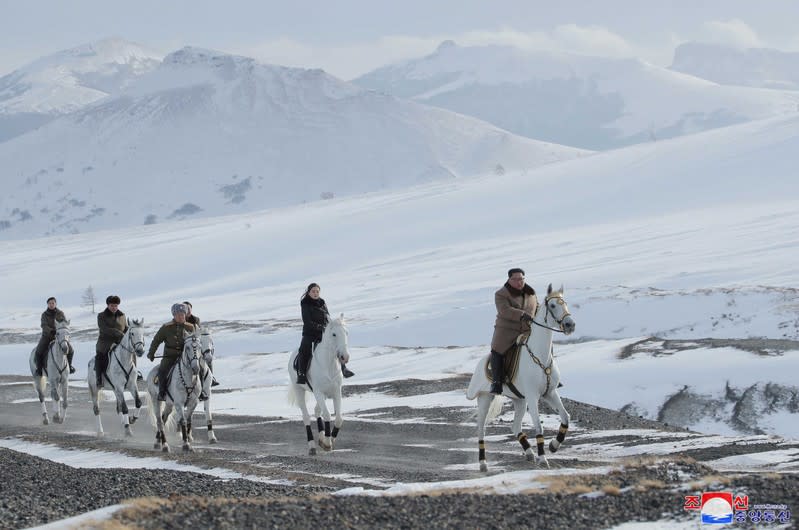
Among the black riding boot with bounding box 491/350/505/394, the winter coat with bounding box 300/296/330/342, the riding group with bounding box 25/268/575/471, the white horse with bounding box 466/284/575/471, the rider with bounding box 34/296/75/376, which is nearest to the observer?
the white horse with bounding box 466/284/575/471

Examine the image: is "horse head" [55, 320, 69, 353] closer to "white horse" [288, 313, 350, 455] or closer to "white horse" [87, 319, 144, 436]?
"white horse" [87, 319, 144, 436]

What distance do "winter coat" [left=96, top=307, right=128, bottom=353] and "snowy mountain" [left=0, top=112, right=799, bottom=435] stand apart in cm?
1530

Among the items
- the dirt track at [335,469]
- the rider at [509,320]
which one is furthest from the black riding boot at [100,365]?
the rider at [509,320]

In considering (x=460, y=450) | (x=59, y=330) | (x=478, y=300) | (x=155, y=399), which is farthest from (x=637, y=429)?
(x=478, y=300)

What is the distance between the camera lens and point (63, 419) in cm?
3183

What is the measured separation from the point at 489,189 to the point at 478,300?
300 feet

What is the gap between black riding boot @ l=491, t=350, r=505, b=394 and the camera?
19.5 metres

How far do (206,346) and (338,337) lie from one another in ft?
12.5

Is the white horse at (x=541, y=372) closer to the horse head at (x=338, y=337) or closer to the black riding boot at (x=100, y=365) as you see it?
the horse head at (x=338, y=337)

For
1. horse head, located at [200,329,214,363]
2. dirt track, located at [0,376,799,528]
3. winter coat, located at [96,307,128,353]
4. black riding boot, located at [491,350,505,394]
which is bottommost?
dirt track, located at [0,376,799,528]

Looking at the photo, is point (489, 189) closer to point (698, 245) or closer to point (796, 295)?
point (698, 245)

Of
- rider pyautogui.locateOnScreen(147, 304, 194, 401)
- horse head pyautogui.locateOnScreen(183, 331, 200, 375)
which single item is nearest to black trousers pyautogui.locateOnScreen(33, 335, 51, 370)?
rider pyautogui.locateOnScreen(147, 304, 194, 401)

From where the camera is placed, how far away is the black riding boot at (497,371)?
19.5 m

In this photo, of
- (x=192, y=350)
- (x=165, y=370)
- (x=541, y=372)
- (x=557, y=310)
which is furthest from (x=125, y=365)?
(x=557, y=310)
